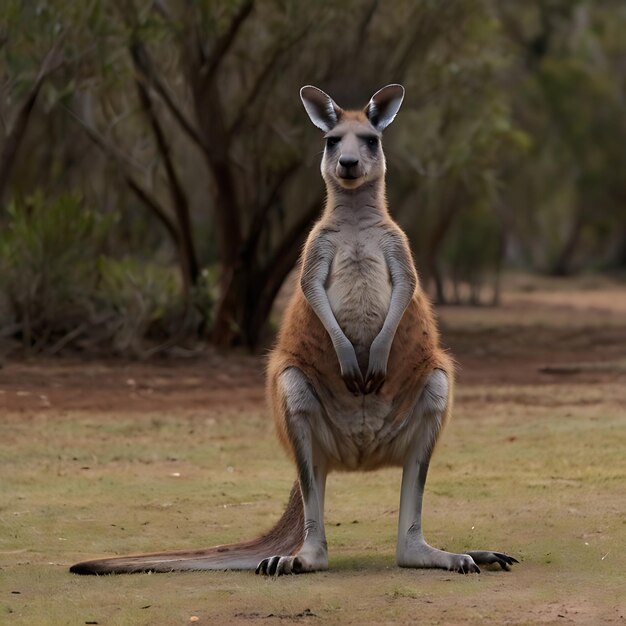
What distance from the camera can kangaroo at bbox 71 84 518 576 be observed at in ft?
15.3

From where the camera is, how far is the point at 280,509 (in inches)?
240

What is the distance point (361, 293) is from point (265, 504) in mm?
1713

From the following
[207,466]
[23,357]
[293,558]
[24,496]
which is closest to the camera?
[293,558]

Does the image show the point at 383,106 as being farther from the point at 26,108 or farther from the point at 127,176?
the point at 127,176

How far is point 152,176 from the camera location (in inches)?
570

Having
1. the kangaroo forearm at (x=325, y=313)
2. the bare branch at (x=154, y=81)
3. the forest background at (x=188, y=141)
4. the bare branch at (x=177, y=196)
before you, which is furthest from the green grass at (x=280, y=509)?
the bare branch at (x=177, y=196)

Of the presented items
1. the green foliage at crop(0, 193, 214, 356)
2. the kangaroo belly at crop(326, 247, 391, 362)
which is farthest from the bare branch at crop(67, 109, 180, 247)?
the kangaroo belly at crop(326, 247, 391, 362)

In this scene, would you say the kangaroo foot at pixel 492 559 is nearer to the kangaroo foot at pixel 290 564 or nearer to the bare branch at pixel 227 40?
the kangaroo foot at pixel 290 564

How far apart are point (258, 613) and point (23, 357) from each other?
870 centimetres

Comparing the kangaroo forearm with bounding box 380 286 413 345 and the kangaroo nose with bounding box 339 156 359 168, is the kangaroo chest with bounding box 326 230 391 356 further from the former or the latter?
the kangaroo nose with bounding box 339 156 359 168

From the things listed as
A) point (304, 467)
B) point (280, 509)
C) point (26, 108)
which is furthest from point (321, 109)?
point (26, 108)

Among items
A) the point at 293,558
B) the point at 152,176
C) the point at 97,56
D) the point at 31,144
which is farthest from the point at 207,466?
the point at 31,144

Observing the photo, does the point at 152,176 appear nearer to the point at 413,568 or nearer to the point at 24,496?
the point at 24,496

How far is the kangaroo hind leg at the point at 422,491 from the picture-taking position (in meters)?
4.64
